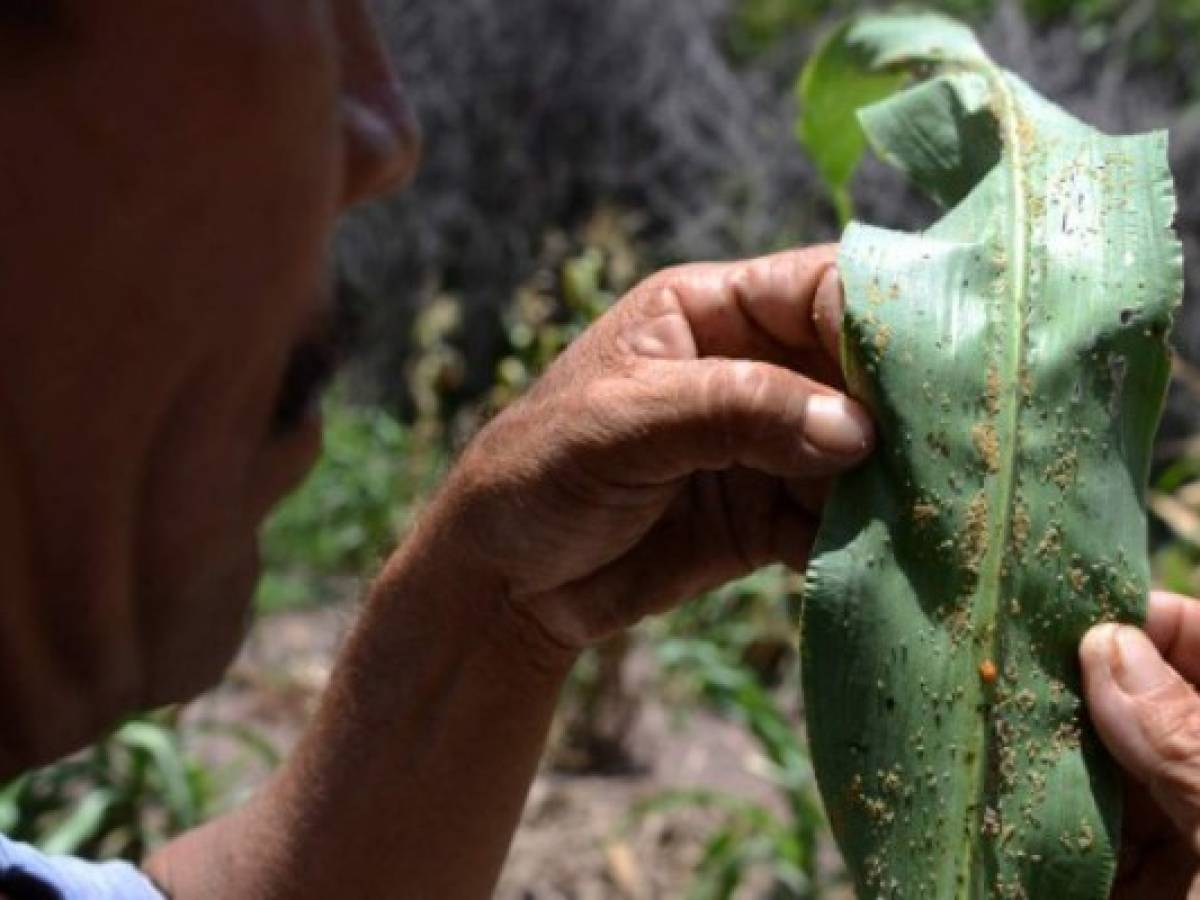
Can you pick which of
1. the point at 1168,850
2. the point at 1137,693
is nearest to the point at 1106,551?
the point at 1137,693

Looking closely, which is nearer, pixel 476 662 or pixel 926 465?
pixel 926 465

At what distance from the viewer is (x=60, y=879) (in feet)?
5.07

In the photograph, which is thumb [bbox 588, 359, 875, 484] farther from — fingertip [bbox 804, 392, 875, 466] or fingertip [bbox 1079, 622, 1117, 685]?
fingertip [bbox 1079, 622, 1117, 685]

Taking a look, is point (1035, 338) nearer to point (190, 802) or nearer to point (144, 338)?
point (144, 338)

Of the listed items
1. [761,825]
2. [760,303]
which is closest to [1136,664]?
[760,303]

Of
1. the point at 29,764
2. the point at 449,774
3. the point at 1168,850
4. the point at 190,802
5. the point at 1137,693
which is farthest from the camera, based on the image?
the point at 190,802

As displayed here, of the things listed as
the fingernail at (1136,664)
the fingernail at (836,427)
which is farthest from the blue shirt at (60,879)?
the fingernail at (1136,664)

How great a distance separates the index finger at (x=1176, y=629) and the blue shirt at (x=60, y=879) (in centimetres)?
80

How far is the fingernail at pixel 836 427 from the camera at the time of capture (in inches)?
46.4

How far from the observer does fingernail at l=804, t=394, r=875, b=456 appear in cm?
118

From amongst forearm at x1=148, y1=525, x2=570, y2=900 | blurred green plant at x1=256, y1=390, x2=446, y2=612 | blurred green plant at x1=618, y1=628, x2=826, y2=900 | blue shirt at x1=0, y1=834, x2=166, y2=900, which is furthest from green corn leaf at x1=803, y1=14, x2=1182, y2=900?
blurred green plant at x1=256, y1=390, x2=446, y2=612

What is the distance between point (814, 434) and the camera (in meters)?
1.18

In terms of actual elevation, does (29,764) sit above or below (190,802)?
above

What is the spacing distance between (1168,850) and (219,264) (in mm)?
683
